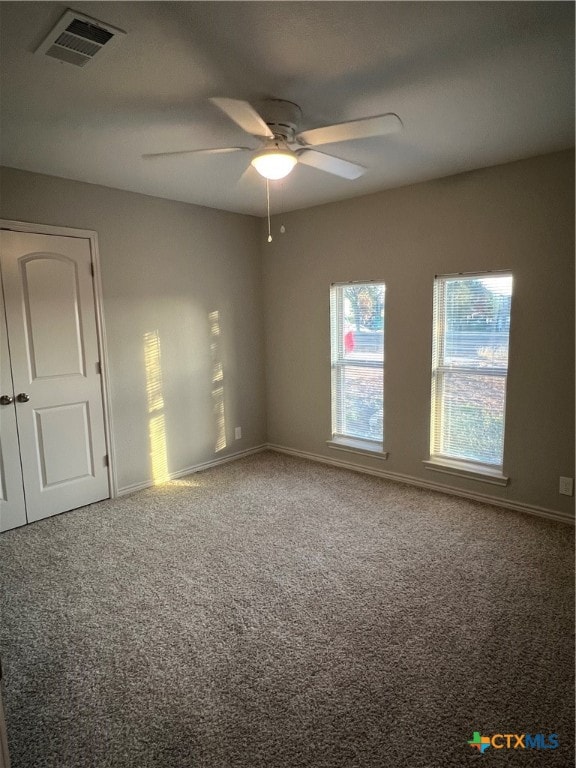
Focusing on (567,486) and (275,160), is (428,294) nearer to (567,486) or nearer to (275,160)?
(567,486)

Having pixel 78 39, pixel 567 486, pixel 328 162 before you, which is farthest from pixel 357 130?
pixel 567 486

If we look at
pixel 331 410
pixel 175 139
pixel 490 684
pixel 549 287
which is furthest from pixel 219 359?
pixel 490 684

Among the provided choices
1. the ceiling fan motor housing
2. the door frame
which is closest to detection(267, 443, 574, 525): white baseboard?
the door frame

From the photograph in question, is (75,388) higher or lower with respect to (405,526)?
higher

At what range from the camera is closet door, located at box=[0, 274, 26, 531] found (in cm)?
318

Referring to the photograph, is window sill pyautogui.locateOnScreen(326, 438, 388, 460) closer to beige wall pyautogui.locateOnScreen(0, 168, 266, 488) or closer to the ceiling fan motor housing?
beige wall pyautogui.locateOnScreen(0, 168, 266, 488)

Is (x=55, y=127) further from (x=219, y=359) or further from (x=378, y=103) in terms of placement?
(x=219, y=359)

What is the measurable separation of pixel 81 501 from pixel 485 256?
3806 millimetres

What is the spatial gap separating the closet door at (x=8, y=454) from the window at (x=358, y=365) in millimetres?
2796

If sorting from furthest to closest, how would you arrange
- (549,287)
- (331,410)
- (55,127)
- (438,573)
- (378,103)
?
(331,410) → (549,287) → (438,573) → (55,127) → (378,103)

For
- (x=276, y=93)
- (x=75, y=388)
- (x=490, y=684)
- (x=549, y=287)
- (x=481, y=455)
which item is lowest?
(x=490, y=684)

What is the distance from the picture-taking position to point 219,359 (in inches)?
182

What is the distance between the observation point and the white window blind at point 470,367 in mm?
3451

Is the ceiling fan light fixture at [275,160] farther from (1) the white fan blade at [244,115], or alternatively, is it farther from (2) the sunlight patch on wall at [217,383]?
(2) the sunlight patch on wall at [217,383]
